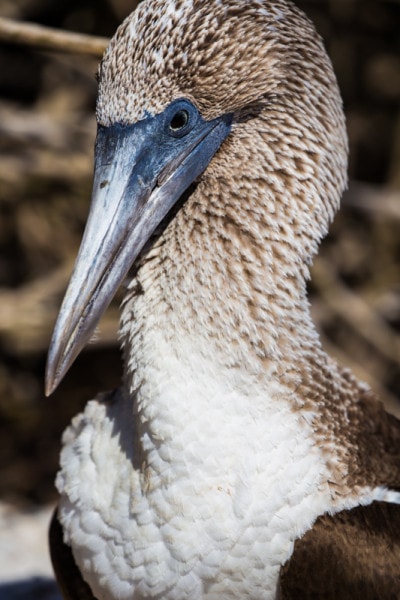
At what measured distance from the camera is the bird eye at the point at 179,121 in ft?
10.2

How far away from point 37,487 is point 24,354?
87 cm

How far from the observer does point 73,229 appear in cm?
644

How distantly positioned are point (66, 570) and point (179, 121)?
5.17ft

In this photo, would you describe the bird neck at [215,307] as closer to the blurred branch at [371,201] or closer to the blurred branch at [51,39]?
the blurred branch at [51,39]

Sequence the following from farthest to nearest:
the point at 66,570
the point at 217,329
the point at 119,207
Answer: the point at 66,570, the point at 217,329, the point at 119,207

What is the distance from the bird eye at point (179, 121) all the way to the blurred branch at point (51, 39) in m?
0.90

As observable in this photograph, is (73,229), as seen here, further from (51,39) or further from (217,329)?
(217,329)

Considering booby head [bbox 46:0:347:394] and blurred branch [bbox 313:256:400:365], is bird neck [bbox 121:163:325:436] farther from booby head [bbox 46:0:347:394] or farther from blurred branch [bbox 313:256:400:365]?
blurred branch [bbox 313:256:400:365]

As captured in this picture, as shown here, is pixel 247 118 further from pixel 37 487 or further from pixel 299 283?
pixel 37 487

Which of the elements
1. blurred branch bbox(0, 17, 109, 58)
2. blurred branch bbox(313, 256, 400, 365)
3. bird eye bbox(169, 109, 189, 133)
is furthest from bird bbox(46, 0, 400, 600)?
blurred branch bbox(313, 256, 400, 365)

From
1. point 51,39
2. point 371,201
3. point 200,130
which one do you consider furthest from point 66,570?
point 371,201

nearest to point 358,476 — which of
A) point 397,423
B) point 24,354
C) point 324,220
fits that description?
point 397,423

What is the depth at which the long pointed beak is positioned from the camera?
9.80 feet

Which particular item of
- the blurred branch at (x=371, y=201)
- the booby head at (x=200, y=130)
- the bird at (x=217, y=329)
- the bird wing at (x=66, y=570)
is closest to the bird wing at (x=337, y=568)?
the bird at (x=217, y=329)
